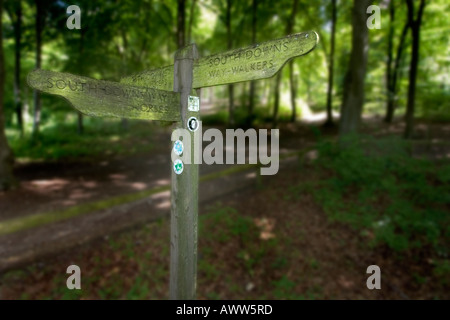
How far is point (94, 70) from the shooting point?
32.6 feet

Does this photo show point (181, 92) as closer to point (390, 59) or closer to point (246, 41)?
point (246, 41)

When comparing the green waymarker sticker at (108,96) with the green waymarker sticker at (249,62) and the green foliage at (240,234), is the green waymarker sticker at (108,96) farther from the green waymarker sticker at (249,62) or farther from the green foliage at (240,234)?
the green foliage at (240,234)

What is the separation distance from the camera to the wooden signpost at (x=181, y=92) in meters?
1.48

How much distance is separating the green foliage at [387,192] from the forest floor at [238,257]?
1.06 feet

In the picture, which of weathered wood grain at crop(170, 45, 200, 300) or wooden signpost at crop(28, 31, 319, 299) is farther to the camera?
weathered wood grain at crop(170, 45, 200, 300)

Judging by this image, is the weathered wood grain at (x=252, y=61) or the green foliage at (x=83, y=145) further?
the green foliage at (x=83, y=145)

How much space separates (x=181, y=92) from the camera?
1.98m

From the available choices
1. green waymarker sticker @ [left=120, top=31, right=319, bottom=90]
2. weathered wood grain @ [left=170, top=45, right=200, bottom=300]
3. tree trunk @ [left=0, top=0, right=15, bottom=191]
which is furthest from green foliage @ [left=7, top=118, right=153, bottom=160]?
green waymarker sticker @ [left=120, top=31, right=319, bottom=90]

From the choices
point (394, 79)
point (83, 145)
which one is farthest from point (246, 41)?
point (83, 145)

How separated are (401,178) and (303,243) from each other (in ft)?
10.9

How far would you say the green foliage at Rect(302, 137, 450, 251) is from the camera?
4918 millimetres

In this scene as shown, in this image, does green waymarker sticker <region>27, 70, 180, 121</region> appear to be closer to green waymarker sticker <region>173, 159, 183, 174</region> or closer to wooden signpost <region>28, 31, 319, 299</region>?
wooden signpost <region>28, 31, 319, 299</region>

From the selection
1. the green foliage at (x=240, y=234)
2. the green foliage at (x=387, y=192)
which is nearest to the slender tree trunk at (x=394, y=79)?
the green foliage at (x=387, y=192)
